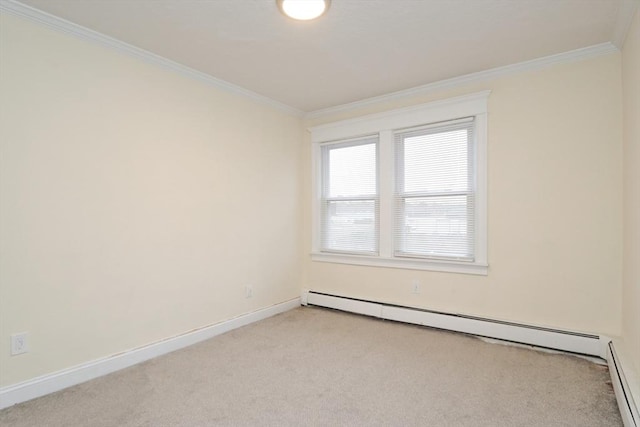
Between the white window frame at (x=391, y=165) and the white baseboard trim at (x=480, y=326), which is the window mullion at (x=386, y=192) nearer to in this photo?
the white window frame at (x=391, y=165)

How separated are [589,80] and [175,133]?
3504mm

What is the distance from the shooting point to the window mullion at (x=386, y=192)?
3715 millimetres

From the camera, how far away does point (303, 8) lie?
81.9 inches

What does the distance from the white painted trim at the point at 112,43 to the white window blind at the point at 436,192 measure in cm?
181

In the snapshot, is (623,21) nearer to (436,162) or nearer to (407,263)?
(436,162)

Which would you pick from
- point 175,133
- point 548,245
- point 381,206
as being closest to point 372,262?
point 381,206

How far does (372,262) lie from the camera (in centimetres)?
387

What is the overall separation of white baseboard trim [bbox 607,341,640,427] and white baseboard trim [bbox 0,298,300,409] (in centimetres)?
300

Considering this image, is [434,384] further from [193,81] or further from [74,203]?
[193,81]

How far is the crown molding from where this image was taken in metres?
2.06

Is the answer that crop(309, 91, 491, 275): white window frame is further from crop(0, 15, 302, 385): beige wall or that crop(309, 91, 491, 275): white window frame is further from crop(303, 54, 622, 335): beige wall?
crop(0, 15, 302, 385): beige wall

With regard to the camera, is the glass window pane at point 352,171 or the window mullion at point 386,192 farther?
the glass window pane at point 352,171

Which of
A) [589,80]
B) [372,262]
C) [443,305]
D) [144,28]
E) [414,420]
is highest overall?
[144,28]

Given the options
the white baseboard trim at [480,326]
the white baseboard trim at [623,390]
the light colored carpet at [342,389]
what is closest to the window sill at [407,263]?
the white baseboard trim at [480,326]
